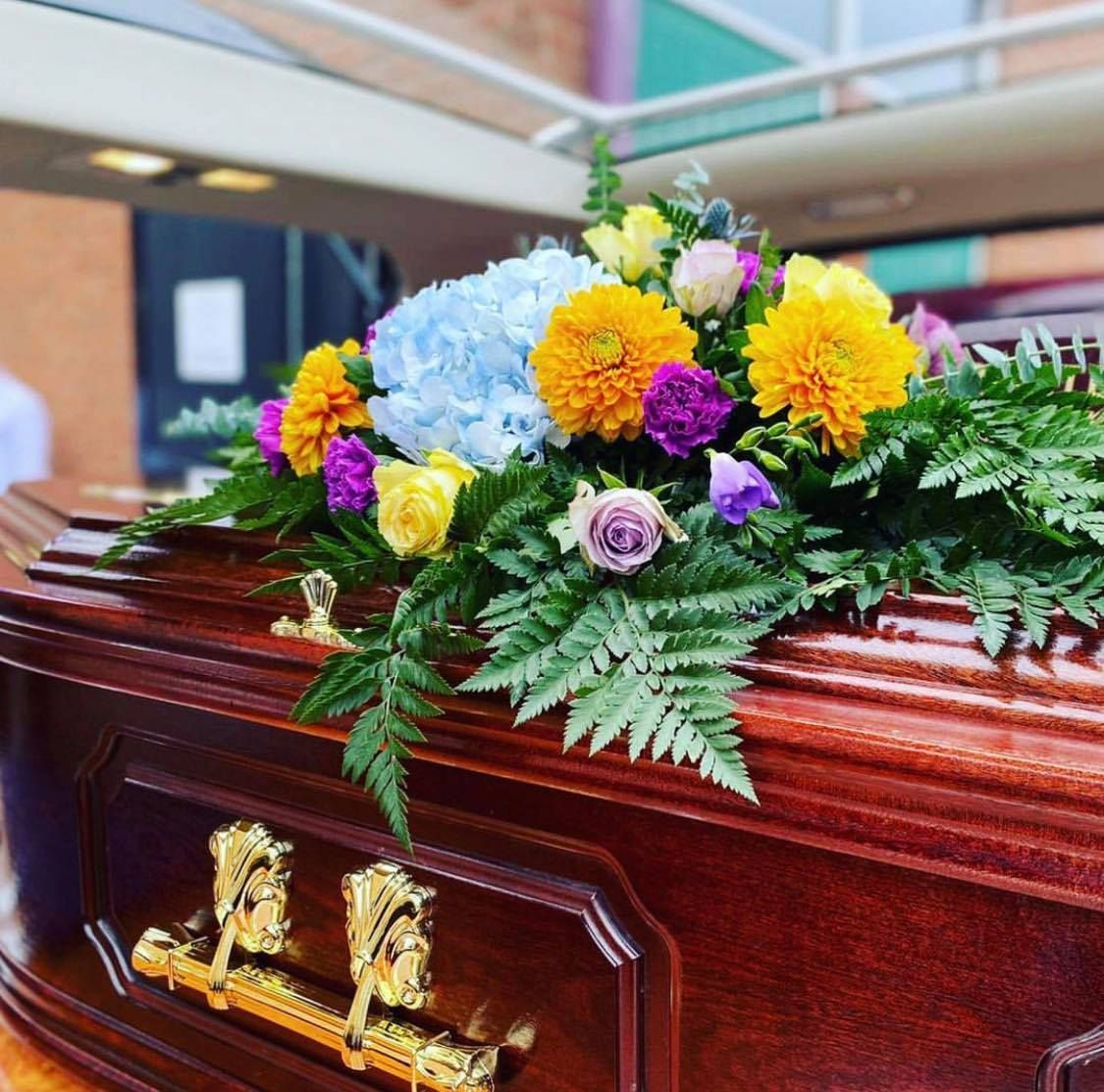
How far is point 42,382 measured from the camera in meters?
3.88

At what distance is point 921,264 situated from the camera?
1659 mm

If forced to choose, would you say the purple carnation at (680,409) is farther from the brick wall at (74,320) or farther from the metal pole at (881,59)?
the brick wall at (74,320)

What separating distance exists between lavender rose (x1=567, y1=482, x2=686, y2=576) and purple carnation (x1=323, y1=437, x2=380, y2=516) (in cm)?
17

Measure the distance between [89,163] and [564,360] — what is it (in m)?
0.71

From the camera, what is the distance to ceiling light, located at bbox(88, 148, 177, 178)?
953mm

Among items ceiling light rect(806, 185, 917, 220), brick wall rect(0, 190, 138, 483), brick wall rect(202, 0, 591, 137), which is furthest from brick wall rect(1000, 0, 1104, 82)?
brick wall rect(0, 190, 138, 483)

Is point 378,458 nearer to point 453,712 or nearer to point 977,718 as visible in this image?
point 453,712

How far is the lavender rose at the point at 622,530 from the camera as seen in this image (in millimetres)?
450

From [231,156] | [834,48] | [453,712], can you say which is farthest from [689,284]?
[834,48]

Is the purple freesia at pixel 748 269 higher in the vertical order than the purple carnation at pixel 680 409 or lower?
higher

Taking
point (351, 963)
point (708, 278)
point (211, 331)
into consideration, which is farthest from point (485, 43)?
point (351, 963)

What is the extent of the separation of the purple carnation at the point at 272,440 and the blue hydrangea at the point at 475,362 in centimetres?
9

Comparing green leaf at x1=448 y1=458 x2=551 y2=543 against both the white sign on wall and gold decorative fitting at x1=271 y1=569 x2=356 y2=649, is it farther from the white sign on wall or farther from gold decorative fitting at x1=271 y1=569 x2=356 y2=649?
the white sign on wall

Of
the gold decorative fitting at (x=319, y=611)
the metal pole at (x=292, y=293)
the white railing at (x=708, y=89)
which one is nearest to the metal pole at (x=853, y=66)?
the white railing at (x=708, y=89)
